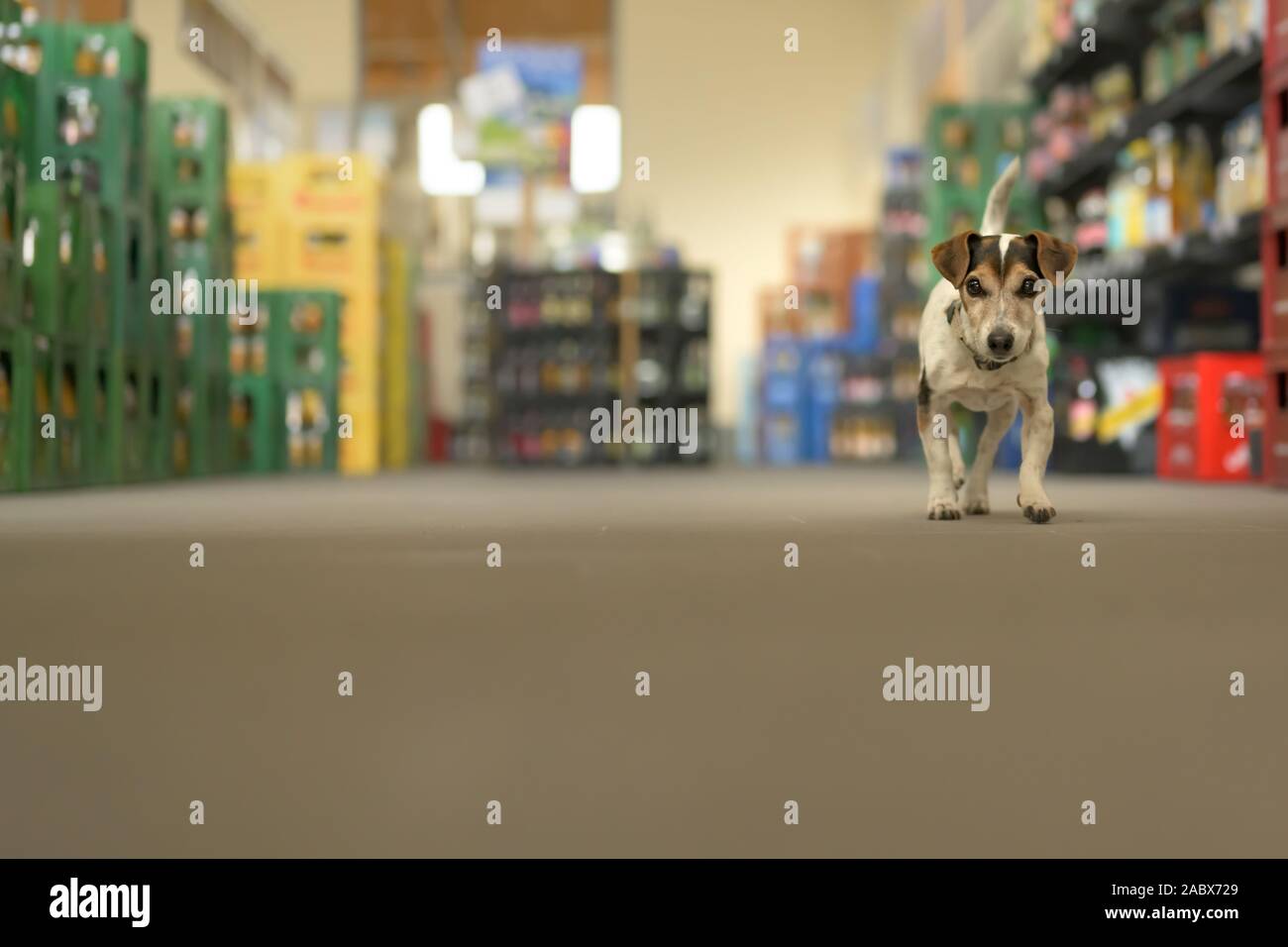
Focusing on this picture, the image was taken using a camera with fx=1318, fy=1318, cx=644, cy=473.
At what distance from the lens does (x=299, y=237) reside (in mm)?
8125

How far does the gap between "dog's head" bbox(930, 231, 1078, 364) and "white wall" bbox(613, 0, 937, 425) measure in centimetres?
1177

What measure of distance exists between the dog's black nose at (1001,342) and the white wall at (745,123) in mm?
11830

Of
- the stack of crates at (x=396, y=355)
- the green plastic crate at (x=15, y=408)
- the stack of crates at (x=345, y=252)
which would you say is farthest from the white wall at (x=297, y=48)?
the green plastic crate at (x=15, y=408)

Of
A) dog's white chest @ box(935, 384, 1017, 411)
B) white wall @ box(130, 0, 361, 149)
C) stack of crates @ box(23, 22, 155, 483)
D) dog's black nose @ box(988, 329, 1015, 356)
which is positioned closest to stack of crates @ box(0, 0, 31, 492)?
stack of crates @ box(23, 22, 155, 483)

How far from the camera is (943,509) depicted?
9.87 ft

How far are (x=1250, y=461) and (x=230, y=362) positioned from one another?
5.13 m

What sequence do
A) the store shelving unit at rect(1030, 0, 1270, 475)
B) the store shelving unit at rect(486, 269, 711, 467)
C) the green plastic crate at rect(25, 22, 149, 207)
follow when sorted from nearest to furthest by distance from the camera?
the store shelving unit at rect(1030, 0, 1270, 475) → the green plastic crate at rect(25, 22, 149, 207) → the store shelving unit at rect(486, 269, 711, 467)

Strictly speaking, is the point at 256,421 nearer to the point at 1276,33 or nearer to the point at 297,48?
the point at 1276,33

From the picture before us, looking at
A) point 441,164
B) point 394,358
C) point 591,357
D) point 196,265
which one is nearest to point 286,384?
point 196,265

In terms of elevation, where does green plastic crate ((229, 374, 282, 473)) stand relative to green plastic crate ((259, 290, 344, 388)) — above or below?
below

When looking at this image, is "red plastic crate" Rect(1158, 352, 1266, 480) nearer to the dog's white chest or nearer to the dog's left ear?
the dog's white chest

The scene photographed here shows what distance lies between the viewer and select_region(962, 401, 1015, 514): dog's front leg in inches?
127

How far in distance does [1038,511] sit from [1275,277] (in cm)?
194

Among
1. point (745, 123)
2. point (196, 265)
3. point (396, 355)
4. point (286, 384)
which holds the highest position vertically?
point (745, 123)
